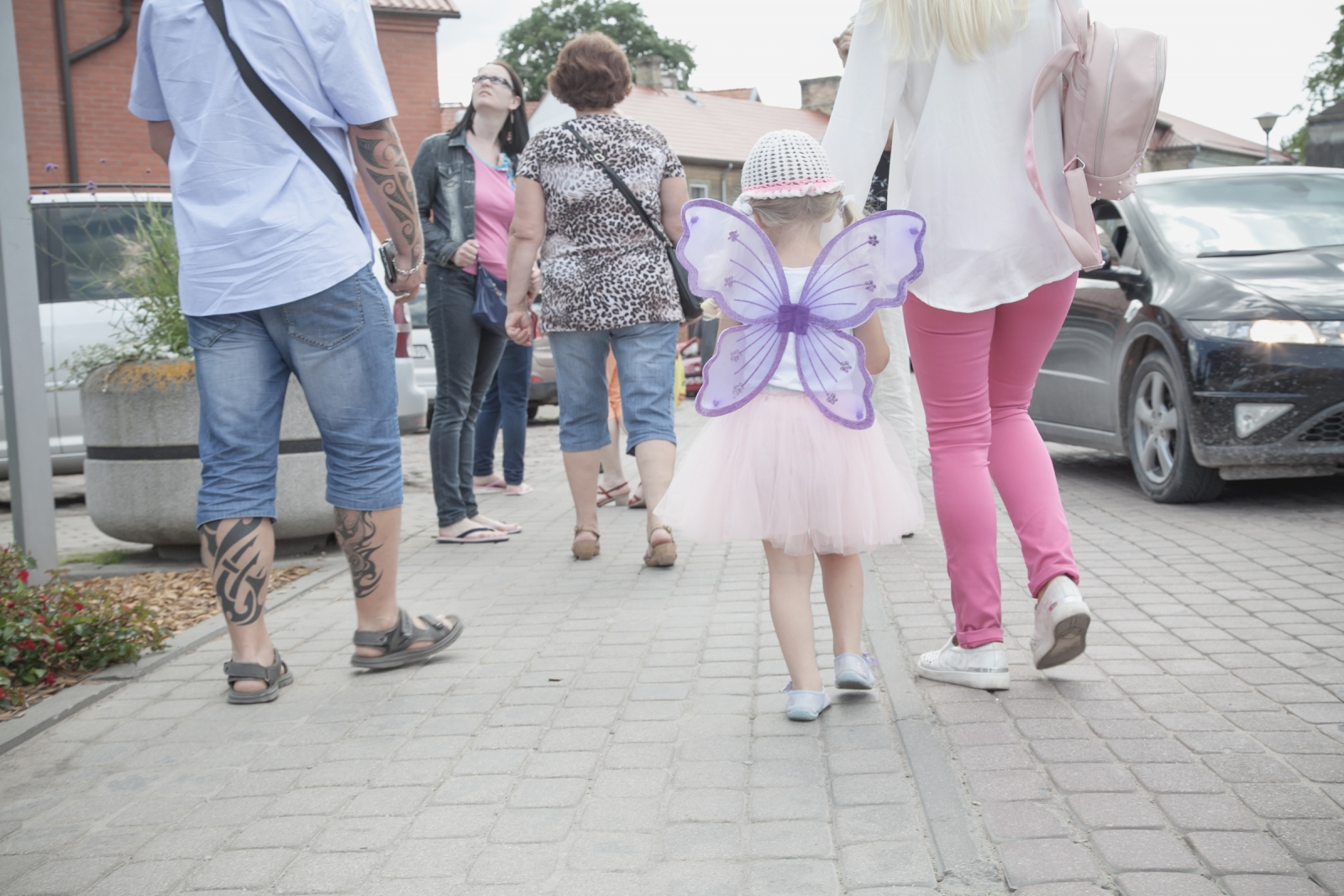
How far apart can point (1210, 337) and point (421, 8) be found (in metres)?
21.8

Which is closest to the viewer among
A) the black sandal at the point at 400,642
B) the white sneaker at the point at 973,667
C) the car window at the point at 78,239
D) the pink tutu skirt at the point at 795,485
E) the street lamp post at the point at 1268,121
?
the pink tutu skirt at the point at 795,485

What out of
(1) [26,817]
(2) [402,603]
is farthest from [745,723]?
(2) [402,603]

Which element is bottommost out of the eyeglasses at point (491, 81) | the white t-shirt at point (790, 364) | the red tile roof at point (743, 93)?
the white t-shirt at point (790, 364)

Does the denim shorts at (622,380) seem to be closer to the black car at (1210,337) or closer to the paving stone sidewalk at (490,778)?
the paving stone sidewalk at (490,778)

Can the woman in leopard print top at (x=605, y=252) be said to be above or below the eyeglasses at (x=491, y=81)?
below

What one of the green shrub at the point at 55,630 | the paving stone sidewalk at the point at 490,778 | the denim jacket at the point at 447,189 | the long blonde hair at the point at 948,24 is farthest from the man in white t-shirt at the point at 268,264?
the denim jacket at the point at 447,189

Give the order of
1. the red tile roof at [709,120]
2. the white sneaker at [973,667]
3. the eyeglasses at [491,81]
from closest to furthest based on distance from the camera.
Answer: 1. the white sneaker at [973,667]
2. the eyeglasses at [491,81]
3. the red tile roof at [709,120]

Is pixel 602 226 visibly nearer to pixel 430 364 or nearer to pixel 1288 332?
pixel 1288 332

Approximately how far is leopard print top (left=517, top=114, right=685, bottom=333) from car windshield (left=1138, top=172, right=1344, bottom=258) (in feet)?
10.1

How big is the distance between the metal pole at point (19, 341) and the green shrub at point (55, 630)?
197 mm

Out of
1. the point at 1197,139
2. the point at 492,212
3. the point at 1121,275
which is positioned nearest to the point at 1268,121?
the point at 1121,275

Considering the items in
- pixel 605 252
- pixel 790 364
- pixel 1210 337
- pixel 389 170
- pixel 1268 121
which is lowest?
pixel 1210 337

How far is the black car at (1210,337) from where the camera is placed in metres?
5.76

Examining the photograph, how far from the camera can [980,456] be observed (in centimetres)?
349
